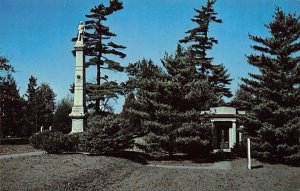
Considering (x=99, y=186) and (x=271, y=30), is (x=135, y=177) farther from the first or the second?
(x=271, y=30)

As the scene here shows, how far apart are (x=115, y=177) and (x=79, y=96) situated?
948cm

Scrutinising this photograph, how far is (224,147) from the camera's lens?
35344 millimetres

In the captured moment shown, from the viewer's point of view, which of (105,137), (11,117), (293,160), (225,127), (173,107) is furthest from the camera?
(11,117)

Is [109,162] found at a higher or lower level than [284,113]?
lower

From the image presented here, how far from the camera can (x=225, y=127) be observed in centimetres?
3575

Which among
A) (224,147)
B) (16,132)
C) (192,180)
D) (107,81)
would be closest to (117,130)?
(192,180)

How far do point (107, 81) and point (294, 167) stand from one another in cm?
1971

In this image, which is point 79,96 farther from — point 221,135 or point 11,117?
point 11,117

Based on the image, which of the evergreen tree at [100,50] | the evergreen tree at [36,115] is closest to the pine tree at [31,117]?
the evergreen tree at [36,115]

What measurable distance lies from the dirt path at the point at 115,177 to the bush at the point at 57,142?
5.03ft

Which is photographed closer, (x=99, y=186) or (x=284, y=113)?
(x=99, y=186)

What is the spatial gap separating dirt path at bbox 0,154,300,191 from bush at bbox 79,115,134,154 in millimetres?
935

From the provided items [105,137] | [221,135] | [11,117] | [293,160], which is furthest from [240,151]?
[11,117]

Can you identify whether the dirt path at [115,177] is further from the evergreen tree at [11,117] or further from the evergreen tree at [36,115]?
the evergreen tree at [36,115]
